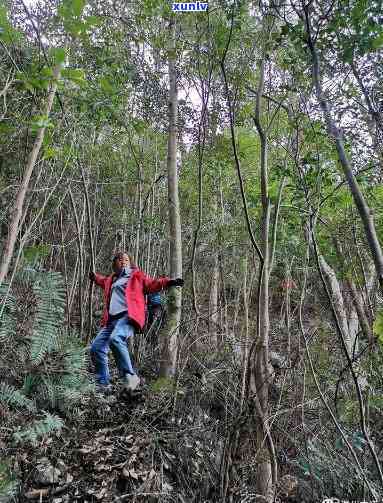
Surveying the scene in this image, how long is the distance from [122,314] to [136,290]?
30cm

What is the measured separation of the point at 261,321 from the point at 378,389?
1651 mm

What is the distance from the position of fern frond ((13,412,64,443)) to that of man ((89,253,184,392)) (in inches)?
30.6

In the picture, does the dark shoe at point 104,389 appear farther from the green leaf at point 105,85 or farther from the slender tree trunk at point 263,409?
the green leaf at point 105,85

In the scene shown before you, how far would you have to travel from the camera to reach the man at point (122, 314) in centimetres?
397

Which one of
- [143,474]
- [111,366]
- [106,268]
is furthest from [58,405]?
[106,268]

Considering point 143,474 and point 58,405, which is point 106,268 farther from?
point 143,474

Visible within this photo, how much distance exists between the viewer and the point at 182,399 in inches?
150

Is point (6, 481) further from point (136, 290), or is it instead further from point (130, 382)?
point (136, 290)

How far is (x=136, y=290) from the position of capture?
4320mm

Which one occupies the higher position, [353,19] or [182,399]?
[353,19]

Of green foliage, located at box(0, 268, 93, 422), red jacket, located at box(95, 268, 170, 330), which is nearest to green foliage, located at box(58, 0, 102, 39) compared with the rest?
green foliage, located at box(0, 268, 93, 422)

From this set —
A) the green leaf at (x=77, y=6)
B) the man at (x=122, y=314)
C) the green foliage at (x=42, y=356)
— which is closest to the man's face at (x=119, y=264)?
the man at (x=122, y=314)

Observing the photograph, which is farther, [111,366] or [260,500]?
[111,366]

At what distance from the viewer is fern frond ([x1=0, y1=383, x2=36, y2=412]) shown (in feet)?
9.78
